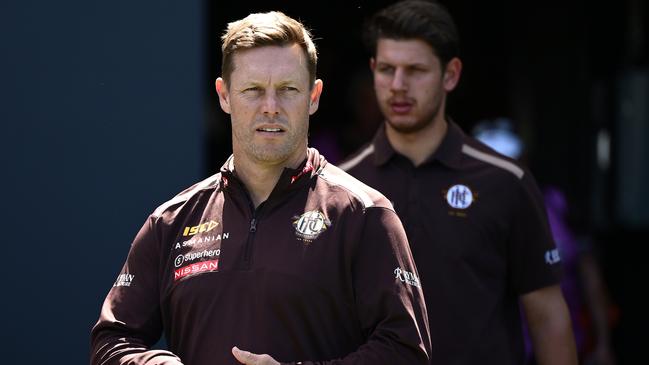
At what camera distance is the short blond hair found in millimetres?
2824

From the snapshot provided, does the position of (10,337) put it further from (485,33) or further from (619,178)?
(485,33)

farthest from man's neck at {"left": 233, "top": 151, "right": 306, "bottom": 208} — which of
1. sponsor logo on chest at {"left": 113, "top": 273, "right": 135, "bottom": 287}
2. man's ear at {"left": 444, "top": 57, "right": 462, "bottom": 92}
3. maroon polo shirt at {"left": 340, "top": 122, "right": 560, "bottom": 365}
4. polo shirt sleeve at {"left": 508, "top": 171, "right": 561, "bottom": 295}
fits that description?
man's ear at {"left": 444, "top": 57, "right": 462, "bottom": 92}

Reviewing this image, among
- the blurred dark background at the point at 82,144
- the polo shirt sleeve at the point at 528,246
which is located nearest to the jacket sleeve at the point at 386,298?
the polo shirt sleeve at the point at 528,246

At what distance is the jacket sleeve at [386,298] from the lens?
2.65 metres

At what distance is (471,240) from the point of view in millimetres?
3617

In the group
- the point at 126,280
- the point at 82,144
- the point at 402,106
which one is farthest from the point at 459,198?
the point at 82,144

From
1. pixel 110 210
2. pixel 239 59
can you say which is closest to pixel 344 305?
pixel 239 59

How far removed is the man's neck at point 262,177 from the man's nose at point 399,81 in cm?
97

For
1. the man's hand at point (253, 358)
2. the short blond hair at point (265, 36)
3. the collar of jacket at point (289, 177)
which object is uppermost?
the short blond hair at point (265, 36)

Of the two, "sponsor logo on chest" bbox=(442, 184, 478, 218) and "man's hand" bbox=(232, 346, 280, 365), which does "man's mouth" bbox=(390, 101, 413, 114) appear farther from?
"man's hand" bbox=(232, 346, 280, 365)

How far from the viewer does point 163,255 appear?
2883 mm

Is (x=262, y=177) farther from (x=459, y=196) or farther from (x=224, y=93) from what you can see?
(x=459, y=196)

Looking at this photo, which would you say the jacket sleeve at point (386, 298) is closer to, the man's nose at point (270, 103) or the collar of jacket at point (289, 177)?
the collar of jacket at point (289, 177)

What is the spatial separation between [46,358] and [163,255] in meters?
1.56
